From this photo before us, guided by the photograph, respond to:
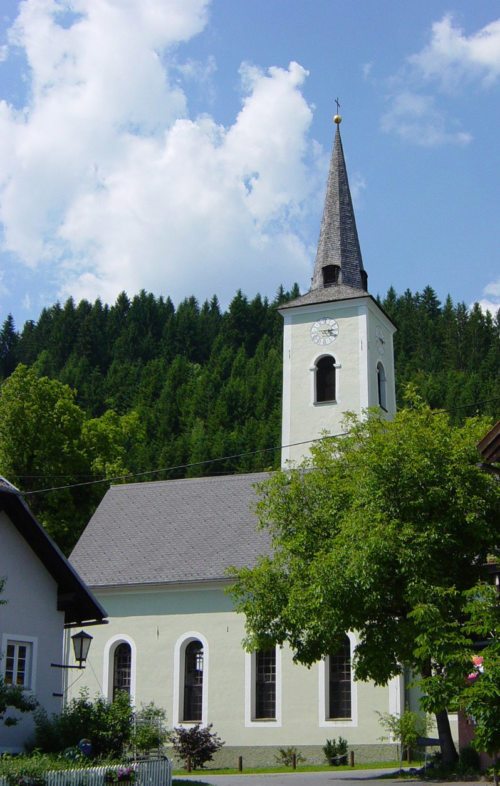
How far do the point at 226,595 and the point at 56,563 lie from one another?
12.2 meters

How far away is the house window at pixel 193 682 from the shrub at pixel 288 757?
3.82 m

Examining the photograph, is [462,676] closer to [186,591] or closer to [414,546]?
[414,546]

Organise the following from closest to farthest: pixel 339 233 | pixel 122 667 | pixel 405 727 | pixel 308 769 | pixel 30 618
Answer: pixel 30 618
pixel 405 727
pixel 308 769
pixel 122 667
pixel 339 233

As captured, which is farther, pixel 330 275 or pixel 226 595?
pixel 330 275

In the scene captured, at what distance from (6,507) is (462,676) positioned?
11.0 meters

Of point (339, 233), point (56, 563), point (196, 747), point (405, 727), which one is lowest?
point (196, 747)

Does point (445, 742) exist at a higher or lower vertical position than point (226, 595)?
lower

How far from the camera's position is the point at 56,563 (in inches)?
939

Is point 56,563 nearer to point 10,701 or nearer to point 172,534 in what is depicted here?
point 10,701

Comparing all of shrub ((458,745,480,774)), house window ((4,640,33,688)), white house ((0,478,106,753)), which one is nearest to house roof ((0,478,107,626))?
white house ((0,478,106,753))

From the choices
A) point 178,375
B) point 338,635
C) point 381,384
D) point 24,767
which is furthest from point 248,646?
point 178,375

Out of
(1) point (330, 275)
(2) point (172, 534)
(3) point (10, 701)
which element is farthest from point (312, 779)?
(1) point (330, 275)

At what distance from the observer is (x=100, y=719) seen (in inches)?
872

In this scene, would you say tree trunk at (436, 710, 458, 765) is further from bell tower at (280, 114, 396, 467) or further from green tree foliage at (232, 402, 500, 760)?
bell tower at (280, 114, 396, 467)
